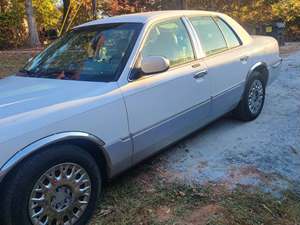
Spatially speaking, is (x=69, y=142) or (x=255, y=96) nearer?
Result: (x=69, y=142)

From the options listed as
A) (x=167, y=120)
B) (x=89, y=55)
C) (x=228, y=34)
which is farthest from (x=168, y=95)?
(x=228, y=34)

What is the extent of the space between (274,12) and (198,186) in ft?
51.5

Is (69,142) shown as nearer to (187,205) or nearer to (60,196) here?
(60,196)

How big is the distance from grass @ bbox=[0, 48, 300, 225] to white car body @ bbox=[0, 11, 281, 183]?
316mm

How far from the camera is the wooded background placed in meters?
16.9

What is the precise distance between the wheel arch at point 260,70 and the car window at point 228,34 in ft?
1.34

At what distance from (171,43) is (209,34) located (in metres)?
0.82

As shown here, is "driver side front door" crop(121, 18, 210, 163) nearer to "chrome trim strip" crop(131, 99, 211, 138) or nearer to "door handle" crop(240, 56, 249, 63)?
"chrome trim strip" crop(131, 99, 211, 138)

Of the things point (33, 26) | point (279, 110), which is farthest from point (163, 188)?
point (33, 26)

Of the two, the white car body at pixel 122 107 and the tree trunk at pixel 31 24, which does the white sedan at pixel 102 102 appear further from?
the tree trunk at pixel 31 24

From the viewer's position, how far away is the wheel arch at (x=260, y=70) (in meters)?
5.48

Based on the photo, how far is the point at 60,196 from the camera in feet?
10.0

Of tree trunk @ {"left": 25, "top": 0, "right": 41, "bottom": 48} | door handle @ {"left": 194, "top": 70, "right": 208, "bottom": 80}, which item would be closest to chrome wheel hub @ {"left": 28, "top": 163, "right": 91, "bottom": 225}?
door handle @ {"left": 194, "top": 70, "right": 208, "bottom": 80}

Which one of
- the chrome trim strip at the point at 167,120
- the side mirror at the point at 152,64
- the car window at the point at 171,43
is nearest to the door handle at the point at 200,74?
the car window at the point at 171,43
